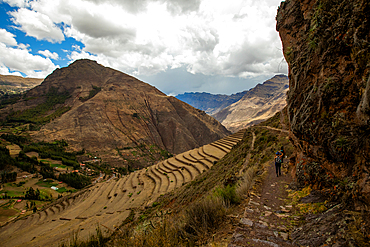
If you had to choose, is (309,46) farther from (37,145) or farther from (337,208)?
(37,145)

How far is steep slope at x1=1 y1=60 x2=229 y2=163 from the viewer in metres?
78.6

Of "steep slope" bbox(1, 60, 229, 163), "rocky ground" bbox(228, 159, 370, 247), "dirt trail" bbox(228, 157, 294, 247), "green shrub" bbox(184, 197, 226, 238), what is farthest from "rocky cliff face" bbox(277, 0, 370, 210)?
"steep slope" bbox(1, 60, 229, 163)

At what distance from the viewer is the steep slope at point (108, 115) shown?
78.6 meters

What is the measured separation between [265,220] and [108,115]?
318 ft

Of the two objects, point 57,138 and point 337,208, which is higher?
point 57,138

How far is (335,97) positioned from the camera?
11.4 ft

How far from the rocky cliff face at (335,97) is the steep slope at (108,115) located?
245 ft

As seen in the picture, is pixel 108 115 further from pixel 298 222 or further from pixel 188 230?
pixel 298 222

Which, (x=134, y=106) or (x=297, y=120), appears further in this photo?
(x=134, y=106)

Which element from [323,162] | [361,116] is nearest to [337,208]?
[323,162]

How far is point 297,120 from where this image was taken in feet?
15.4

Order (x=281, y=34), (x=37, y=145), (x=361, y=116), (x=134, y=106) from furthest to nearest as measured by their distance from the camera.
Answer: (x=134, y=106)
(x=37, y=145)
(x=281, y=34)
(x=361, y=116)

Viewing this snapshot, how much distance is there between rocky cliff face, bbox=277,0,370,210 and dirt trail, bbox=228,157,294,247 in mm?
1116

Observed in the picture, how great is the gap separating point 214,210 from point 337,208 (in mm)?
2727
